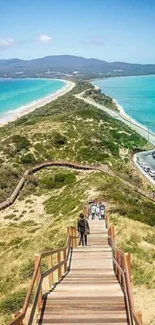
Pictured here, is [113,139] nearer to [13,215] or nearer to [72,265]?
[13,215]

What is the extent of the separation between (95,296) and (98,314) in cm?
89

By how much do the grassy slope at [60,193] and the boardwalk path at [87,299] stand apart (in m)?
2.13

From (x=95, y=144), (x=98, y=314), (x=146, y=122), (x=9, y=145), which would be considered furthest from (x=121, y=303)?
(x=146, y=122)

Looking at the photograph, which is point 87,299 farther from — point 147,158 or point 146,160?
point 147,158

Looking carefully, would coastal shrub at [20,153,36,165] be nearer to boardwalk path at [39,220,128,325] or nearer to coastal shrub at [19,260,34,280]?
coastal shrub at [19,260,34,280]

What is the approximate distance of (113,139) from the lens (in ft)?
249

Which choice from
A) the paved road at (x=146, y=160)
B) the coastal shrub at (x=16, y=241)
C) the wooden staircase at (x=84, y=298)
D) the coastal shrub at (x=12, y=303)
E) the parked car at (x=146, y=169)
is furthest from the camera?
the parked car at (x=146, y=169)

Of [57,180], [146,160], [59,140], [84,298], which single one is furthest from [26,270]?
[146,160]

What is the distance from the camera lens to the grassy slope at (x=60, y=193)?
17.3 m

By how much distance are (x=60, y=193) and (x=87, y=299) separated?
1204 inches

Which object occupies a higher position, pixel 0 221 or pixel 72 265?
pixel 72 265

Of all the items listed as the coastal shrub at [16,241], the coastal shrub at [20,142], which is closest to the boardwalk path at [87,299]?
the coastal shrub at [16,241]

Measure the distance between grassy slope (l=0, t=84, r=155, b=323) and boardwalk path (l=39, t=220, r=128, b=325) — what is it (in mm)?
2131

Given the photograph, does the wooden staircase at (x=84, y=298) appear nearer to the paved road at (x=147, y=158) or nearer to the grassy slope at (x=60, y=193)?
the grassy slope at (x=60, y=193)
